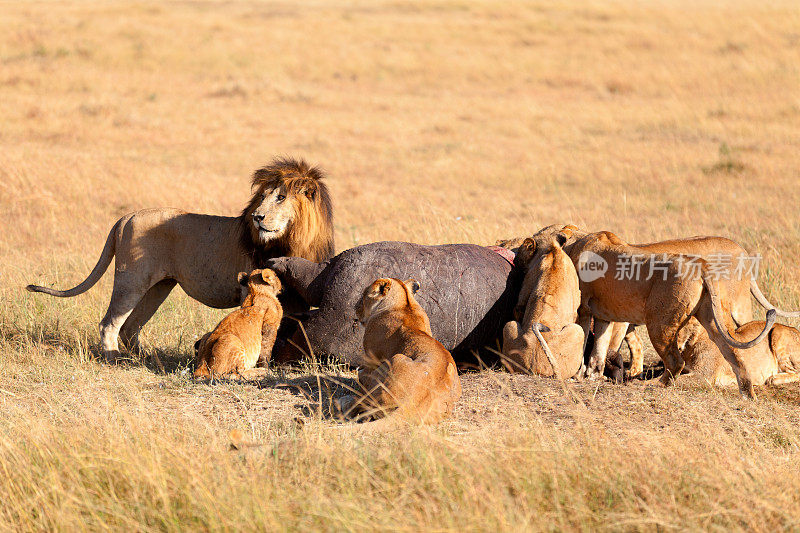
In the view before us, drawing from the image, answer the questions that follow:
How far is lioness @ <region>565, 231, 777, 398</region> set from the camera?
6254 millimetres

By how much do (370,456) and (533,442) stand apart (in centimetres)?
86

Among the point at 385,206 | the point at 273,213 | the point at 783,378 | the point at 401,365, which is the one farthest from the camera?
the point at 385,206

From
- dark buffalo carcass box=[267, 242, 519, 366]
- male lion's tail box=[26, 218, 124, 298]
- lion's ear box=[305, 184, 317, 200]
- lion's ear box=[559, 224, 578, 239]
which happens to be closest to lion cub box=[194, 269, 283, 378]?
dark buffalo carcass box=[267, 242, 519, 366]

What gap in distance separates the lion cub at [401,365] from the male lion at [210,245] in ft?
4.14

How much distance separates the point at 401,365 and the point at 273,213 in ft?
7.49

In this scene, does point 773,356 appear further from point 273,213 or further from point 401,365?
point 273,213

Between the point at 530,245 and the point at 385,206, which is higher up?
the point at 530,245

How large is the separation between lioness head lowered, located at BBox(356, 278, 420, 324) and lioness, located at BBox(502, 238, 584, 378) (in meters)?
0.89

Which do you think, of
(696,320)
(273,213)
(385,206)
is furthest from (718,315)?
(385,206)

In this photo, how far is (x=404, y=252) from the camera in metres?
6.87

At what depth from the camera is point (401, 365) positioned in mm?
5246

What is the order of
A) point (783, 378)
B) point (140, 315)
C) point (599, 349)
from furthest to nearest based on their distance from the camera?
point (140, 315) < point (599, 349) < point (783, 378)

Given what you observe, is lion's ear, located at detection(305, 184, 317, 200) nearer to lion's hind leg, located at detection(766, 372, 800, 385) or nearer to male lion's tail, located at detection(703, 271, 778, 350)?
male lion's tail, located at detection(703, 271, 778, 350)

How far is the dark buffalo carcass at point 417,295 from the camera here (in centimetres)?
664
